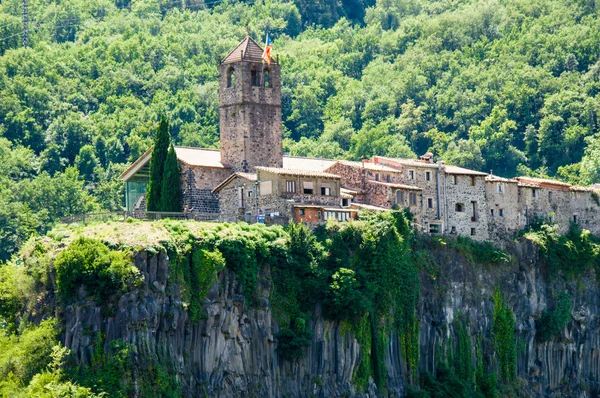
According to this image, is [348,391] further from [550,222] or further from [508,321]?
[550,222]

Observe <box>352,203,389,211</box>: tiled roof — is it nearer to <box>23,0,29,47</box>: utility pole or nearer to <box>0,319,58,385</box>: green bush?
<box>0,319,58,385</box>: green bush

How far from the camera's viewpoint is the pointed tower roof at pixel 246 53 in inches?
4341

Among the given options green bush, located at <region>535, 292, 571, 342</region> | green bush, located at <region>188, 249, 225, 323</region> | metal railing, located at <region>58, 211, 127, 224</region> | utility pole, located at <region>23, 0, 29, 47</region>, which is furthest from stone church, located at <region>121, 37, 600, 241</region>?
utility pole, located at <region>23, 0, 29, 47</region>

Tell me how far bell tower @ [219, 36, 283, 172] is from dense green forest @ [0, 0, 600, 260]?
30157 millimetres

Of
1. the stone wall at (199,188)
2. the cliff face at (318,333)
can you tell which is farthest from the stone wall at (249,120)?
the cliff face at (318,333)

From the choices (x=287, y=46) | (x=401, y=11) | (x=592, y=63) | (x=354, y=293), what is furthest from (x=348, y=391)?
(x=401, y=11)

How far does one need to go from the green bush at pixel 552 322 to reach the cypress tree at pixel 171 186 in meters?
24.2

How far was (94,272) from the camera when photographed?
88875 mm

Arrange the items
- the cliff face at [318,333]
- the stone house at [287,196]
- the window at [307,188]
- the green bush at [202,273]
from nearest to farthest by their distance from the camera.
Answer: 1. the cliff face at [318,333]
2. the green bush at [202,273]
3. the stone house at [287,196]
4. the window at [307,188]

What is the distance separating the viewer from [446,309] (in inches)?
4235

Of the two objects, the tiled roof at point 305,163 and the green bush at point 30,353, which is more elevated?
the tiled roof at point 305,163

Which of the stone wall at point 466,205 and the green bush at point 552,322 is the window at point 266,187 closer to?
the stone wall at point 466,205

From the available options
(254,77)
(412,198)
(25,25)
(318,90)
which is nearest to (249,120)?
(254,77)

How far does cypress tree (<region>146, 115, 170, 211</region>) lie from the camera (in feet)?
349
